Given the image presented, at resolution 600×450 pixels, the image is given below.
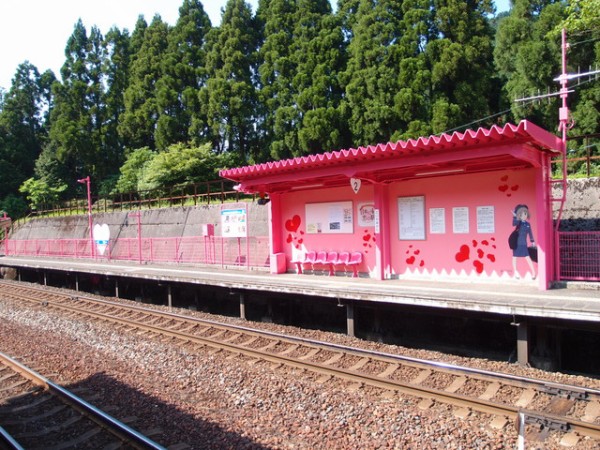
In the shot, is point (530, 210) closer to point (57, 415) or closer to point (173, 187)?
point (57, 415)

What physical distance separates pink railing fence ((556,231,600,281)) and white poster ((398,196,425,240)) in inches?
103

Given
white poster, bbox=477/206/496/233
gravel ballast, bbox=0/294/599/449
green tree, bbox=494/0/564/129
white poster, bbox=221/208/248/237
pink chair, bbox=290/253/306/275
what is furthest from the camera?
green tree, bbox=494/0/564/129

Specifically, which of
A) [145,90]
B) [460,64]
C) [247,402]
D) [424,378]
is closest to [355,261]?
[424,378]

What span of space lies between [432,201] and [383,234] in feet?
4.28

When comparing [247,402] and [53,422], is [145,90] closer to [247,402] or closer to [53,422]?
[53,422]

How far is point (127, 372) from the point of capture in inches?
306

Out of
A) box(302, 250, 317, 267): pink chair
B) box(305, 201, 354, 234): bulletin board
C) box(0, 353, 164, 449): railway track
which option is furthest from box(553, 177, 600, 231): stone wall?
box(0, 353, 164, 449): railway track

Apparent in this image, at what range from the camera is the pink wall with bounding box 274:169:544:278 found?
8.98 meters

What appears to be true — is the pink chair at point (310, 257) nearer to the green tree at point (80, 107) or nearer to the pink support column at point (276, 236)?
the pink support column at point (276, 236)

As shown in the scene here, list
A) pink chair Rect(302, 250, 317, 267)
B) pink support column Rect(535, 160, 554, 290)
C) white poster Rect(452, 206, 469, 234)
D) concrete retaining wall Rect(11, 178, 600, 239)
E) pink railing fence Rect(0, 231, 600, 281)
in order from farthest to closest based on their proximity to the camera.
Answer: pink chair Rect(302, 250, 317, 267) → concrete retaining wall Rect(11, 178, 600, 239) → white poster Rect(452, 206, 469, 234) → pink railing fence Rect(0, 231, 600, 281) → pink support column Rect(535, 160, 554, 290)

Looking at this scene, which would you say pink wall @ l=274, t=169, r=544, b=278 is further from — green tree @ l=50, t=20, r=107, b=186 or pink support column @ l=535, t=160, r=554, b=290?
green tree @ l=50, t=20, r=107, b=186

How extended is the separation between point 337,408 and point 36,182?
39.3 m

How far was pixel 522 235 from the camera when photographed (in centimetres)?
883

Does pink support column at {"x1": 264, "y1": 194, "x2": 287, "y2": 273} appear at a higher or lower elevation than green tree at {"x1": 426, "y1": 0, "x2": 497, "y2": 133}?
lower
